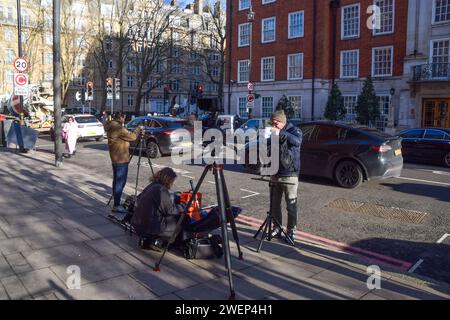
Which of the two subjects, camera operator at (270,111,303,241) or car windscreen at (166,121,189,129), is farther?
car windscreen at (166,121,189,129)

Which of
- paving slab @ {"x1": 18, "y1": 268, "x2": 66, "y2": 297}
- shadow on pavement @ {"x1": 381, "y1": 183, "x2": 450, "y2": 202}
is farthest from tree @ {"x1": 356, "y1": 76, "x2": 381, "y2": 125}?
paving slab @ {"x1": 18, "y1": 268, "x2": 66, "y2": 297}

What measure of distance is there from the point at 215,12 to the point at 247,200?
42770 mm

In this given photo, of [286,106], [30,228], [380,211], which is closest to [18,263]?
[30,228]

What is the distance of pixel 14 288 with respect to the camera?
411 cm

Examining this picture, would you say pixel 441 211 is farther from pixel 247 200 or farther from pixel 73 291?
pixel 73 291

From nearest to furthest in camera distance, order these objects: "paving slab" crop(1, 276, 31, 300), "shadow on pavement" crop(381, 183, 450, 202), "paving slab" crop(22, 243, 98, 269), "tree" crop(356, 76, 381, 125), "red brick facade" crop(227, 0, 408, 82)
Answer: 1. "paving slab" crop(1, 276, 31, 300)
2. "paving slab" crop(22, 243, 98, 269)
3. "shadow on pavement" crop(381, 183, 450, 202)
4. "tree" crop(356, 76, 381, 125)
5. "red brick facade" crop(227, 0, 408, 82)

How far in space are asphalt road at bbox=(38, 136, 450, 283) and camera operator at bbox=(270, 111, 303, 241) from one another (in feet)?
3.17

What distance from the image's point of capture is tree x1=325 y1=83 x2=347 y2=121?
29.8 metres

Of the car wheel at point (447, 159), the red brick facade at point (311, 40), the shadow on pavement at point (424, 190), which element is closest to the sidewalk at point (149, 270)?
the shadow on pavement at point (424, 190)

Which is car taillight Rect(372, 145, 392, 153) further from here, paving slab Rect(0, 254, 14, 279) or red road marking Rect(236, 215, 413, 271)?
paving slab Rect(0, 254, 14, 279)

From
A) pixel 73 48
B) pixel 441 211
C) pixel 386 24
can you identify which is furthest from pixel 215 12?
pixel 441 211

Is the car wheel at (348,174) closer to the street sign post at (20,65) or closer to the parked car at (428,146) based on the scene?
the parked car at (428,146)

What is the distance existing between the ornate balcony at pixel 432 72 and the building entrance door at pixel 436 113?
4.90 feet

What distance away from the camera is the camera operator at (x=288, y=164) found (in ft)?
18.5
